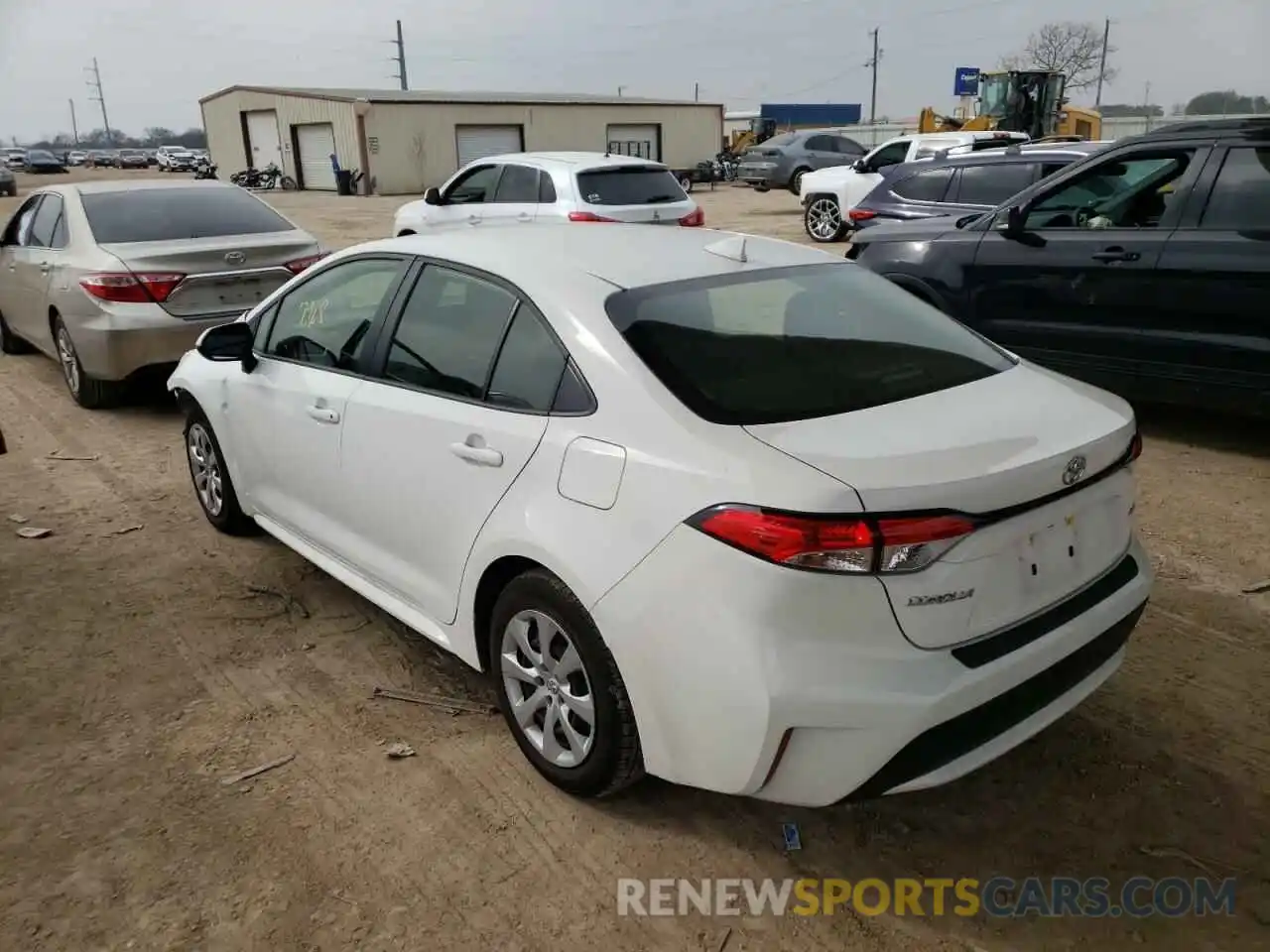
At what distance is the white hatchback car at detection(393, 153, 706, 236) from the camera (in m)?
10.9

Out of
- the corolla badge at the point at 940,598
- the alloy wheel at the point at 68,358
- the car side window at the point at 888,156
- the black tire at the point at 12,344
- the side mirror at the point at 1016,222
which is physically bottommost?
the black tire at the point at 12,344

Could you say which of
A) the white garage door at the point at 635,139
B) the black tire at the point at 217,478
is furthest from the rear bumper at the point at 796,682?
the white garage door at the point at 635,139

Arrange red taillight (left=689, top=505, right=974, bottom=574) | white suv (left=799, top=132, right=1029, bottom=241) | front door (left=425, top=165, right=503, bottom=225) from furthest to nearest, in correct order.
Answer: white suv (left=799, top=132, right=1029, bottom=241), front door (left=425, top=165, right=503, bottom=225), red taillight (left=689, top=505, right=974, bottom=574)

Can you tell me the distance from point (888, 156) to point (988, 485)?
15.3 metres

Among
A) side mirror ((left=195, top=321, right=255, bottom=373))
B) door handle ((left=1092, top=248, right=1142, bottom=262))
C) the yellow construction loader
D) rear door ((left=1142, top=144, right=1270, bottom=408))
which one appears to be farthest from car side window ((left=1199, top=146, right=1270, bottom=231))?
the yellow construction loader

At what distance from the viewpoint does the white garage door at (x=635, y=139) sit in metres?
40.8

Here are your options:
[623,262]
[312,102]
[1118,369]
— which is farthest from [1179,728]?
[312,102]

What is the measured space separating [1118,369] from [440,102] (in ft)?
115

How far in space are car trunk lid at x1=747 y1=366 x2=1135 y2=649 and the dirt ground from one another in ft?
2.39

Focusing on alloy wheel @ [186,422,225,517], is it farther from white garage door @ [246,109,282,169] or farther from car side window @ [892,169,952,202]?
white garage door @ [246,109,282,169]

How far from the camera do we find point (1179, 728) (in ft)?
10.3

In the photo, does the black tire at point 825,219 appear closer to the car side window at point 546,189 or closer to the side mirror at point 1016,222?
the car side window at point 546,189

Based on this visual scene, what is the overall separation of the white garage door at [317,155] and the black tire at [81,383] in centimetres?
3324

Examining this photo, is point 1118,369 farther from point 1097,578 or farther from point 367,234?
point 367,234
